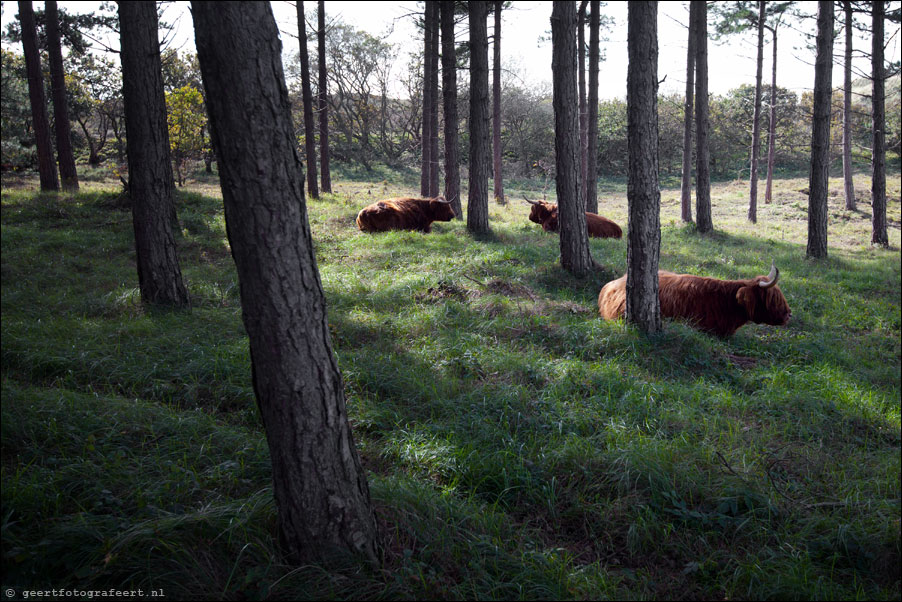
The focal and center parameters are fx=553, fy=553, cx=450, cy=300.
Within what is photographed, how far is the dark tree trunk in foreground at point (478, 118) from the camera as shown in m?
11.8

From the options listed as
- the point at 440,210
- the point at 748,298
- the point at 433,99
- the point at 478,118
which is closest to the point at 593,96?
the point at 433,99

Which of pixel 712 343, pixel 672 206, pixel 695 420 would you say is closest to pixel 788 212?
pixel 672 206

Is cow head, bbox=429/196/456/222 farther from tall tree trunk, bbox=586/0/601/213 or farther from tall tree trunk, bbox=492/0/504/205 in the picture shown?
tall tree trunk, bbox=492/0/504/205

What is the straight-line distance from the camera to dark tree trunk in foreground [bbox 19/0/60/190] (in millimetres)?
14625

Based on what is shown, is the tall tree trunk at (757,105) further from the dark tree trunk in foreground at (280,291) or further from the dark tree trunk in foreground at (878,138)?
the dark tree trunk in foreground at (280,291)

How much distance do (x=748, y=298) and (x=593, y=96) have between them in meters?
11.2

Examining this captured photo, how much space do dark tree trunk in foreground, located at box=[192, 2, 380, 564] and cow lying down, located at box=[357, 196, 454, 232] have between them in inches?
445

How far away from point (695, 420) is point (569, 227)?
5.16 meters

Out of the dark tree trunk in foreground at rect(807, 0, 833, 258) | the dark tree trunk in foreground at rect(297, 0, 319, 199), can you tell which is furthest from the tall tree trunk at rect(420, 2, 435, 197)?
the dark tree trunk in foreground at rect(807, 0, 833, 258)

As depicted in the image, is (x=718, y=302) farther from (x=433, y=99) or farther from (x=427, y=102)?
(x=427, y=102)

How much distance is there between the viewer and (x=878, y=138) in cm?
1352

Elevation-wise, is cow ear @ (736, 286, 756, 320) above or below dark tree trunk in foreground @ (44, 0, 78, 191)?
below

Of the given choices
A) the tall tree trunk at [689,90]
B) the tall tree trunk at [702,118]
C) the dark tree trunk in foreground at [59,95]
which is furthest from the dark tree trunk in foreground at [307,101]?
the tall tree trunk at [689,90]

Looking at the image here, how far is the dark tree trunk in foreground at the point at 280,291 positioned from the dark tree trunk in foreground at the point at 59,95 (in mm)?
15924
